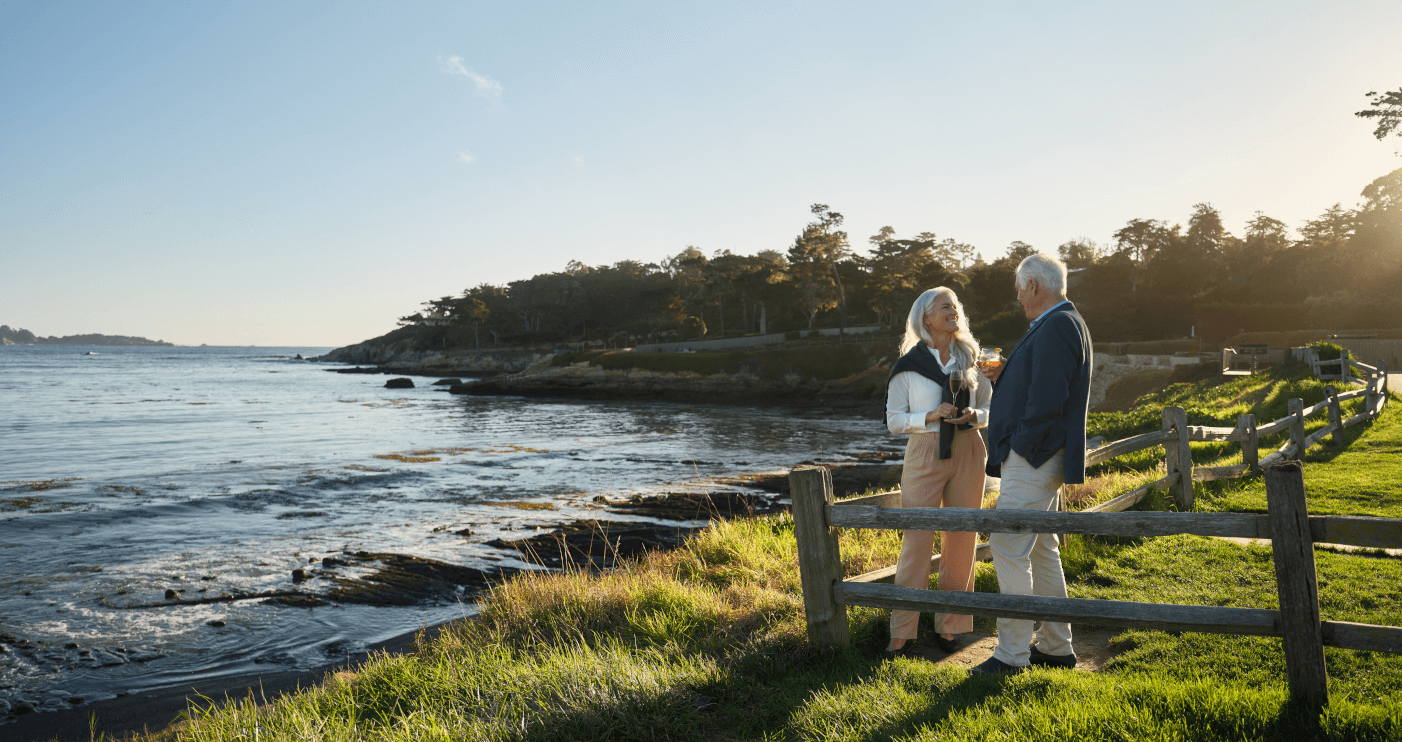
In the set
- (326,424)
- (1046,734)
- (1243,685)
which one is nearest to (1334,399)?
(1243,685)

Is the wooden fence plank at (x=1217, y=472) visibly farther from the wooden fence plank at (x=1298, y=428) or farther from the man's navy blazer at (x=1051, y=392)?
the man's navy blazer at (x=1051, y=392)

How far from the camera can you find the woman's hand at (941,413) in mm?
3951

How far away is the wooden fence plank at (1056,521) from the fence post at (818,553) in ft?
0.33

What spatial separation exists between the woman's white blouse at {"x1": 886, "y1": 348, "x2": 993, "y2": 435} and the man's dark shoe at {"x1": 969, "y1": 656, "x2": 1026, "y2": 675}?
4.10 feet

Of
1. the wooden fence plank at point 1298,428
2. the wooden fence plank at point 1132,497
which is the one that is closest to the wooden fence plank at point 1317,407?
the wooden fence plank at point 1298,428

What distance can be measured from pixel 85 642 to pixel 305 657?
253 cm

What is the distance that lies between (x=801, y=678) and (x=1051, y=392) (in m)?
1.99

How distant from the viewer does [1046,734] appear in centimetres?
289

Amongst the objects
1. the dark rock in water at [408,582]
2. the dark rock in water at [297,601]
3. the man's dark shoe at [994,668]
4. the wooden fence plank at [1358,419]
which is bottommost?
the dark rock in water at [408,582]

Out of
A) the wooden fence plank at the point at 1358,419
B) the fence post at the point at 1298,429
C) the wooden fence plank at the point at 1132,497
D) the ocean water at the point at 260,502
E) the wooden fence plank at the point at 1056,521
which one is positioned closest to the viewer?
the wooden fence plank at the point at 1056,521

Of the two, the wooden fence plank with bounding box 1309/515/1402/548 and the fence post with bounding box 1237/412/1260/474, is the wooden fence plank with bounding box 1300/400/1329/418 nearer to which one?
the fence post with bounding box 1237/412/1260/474

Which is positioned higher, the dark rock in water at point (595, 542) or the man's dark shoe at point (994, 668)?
the man's dark shoe at point (994, 668)

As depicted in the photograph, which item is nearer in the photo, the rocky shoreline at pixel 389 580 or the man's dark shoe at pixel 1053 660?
the man's dark shoe at pixel 1053 660

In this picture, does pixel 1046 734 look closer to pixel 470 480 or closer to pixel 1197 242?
pixel 470 480
